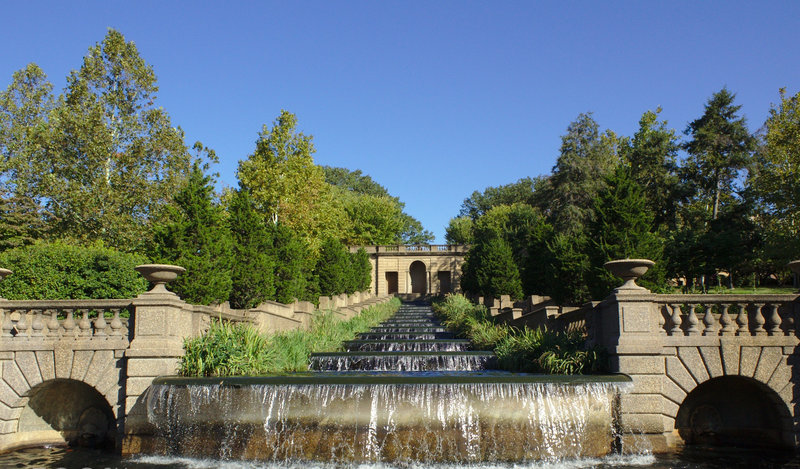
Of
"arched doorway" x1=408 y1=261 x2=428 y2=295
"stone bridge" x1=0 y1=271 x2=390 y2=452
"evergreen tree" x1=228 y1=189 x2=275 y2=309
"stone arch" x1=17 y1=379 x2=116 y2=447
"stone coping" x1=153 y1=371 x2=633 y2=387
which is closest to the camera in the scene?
"stone coping" x1=153 y1=371 x2=633 y2=387

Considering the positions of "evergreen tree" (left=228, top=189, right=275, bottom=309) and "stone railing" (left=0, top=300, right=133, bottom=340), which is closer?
"stone railing" (left=0, top=300, right=133, bottom=340)

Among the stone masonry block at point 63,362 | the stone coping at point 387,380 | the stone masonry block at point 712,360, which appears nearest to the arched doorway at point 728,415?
the stone masonry block at point 712,360

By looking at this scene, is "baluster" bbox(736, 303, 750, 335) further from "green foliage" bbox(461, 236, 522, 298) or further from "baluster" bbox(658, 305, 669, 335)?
"green foliage" bbox(461, 236, 522, 298)

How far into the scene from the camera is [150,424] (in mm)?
10609

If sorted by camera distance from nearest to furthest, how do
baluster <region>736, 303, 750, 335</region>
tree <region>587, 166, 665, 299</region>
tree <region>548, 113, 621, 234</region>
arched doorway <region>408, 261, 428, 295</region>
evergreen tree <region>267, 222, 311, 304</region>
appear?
baluster <region>736, 303, 750, 335</region> → tree <region>587, 166, 665, 299</region> → evergreen tree <region>267, 222, 311, 304</region> → tree <region>548, 113, 621, 234</region> → arched doorway <region>408, 261, 428, 295</region>

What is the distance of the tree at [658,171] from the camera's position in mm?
44094

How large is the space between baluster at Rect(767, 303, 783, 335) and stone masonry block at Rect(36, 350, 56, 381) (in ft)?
44.0

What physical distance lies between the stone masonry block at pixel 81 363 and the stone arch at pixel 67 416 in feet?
1.50

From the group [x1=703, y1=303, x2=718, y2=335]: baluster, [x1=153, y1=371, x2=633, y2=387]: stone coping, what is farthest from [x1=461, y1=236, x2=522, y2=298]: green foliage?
[x1=153, y1=371, x2=633, y2=387]: stone coping

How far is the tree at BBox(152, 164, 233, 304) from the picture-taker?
1584 cm

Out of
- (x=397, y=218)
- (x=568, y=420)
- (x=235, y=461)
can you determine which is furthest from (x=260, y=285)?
(x=397, y=218)

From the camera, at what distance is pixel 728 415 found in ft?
38.6

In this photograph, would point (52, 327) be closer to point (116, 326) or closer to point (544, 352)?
point (116, 326)

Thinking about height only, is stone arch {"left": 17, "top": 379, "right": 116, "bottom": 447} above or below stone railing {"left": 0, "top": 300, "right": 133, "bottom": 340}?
below
